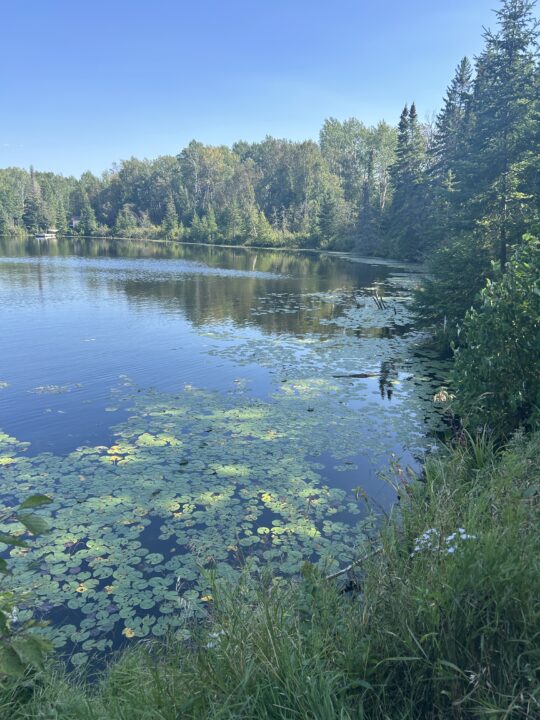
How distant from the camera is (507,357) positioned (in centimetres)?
736

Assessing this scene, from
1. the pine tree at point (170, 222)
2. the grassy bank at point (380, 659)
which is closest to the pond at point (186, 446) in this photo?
the grassy bank at point (380, 659)

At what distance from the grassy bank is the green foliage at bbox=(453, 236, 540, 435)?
162 inches

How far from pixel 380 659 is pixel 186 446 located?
6170 millimetres

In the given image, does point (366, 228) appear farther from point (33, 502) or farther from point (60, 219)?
point (60, 219)

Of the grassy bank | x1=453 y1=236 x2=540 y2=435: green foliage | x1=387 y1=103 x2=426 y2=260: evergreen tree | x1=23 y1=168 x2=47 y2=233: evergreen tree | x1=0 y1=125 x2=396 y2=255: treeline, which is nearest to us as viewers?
the grassy bank

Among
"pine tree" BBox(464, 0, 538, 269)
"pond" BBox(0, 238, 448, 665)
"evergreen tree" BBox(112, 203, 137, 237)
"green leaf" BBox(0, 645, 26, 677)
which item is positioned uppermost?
"evergreen tree" BBox(112, 203, 137, 237)

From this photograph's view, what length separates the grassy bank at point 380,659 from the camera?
8.89 ft

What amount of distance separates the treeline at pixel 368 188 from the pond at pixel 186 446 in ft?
18.5

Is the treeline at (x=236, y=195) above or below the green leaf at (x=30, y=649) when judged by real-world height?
above

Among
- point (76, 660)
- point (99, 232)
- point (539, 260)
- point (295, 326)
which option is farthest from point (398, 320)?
point (99, 232)

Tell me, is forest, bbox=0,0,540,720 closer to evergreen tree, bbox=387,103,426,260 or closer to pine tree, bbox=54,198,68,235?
evergreen tree, bbox=387,103,426,260

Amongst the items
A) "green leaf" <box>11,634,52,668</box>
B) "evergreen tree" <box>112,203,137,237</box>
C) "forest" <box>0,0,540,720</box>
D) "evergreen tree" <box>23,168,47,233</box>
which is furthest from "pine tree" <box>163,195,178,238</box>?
"green leaf" <box>11,634,52,668</box>

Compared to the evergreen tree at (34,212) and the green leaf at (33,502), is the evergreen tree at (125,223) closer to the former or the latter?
the evergreen tree at (34,212)

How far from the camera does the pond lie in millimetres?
5449
